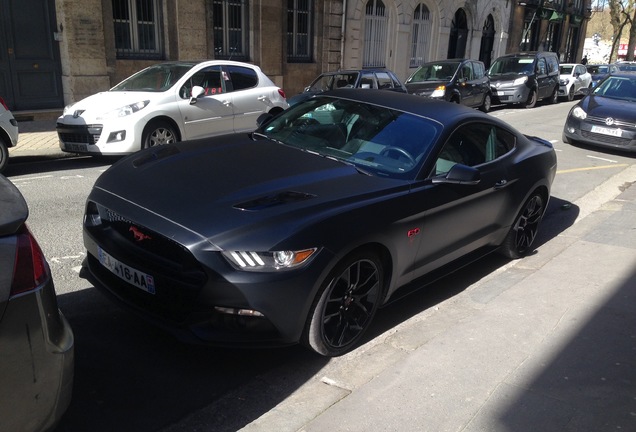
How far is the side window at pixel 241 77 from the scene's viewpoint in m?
10.2

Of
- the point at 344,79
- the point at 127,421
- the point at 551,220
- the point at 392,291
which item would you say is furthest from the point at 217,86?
the point at 127,421

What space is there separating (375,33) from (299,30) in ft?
14.9

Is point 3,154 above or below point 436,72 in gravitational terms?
below

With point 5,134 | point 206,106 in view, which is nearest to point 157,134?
point 206,106

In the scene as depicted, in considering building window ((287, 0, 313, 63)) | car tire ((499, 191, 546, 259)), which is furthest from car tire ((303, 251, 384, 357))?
building window ((287, 0, 313, 63))

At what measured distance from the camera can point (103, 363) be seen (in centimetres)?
343

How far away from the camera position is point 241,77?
407 inches

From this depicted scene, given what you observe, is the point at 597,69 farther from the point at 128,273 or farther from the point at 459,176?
the point at 128,273

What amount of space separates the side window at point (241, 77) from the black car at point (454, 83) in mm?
6782

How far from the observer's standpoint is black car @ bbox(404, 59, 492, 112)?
16328mm

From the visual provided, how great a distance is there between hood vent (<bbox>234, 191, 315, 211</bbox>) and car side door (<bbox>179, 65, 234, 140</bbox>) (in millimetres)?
6189

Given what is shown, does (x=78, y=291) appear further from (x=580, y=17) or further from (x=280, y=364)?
(x=580, y=17)

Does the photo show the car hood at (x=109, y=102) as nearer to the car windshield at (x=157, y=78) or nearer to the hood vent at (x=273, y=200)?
the car windshield at (x=157, y=78)

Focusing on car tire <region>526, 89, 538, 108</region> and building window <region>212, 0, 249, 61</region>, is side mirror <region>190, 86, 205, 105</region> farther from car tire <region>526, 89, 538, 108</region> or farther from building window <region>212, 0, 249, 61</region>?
car tire <region>526, 89, 538, 108</region>
